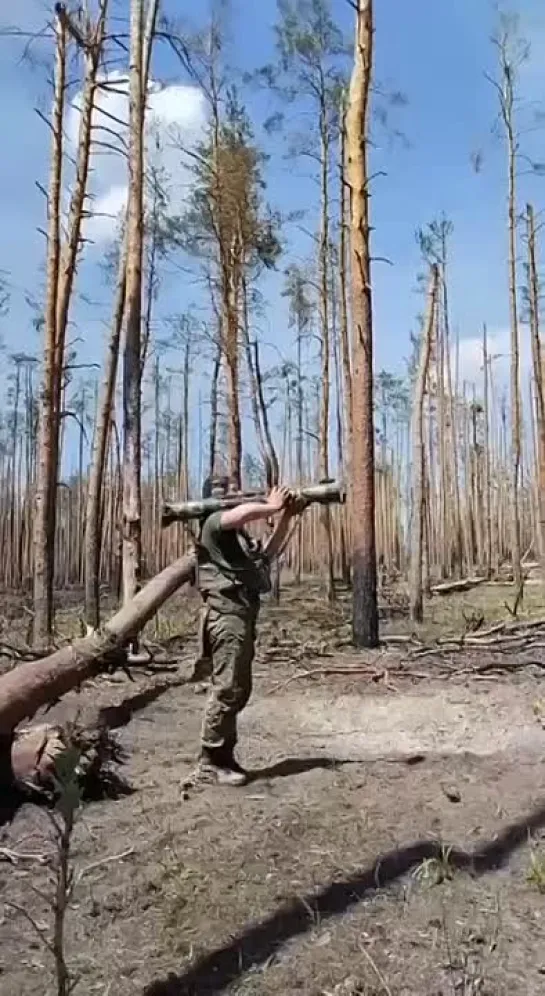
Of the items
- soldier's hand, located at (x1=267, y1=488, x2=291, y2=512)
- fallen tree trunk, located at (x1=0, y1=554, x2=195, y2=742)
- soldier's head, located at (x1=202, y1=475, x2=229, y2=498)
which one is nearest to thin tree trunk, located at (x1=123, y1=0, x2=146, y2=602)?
fallen tree trunk, located at (x1=0, y1=554, x2=195, y2=742)

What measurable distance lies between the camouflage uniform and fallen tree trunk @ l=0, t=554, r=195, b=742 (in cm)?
83

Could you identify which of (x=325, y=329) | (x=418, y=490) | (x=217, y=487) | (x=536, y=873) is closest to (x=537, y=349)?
(x=325, y=329)

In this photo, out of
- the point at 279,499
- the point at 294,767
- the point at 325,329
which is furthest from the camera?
the point at 325,329

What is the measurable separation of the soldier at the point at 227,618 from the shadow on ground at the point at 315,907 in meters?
1.26

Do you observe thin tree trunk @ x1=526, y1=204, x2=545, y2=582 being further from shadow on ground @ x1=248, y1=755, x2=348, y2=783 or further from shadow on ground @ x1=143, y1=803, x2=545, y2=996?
shadow on ground @ x1=143, y1=803, x2=545, y2=996

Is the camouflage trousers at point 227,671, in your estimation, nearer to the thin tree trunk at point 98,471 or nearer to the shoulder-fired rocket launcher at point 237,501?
the shoulder-fired rocket launcher at point 237,501

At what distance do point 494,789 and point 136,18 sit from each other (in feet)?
27.1

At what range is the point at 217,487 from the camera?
17.2 feet

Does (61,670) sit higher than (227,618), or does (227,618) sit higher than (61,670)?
(227,618)

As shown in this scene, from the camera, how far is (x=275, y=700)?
7.64m

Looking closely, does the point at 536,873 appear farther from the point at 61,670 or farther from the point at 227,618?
the point at 61,670

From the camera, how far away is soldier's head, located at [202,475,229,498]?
522cm

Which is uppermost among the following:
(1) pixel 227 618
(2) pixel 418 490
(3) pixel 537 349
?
(3) pixel 537 349

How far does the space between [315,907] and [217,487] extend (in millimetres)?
2338
